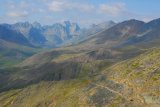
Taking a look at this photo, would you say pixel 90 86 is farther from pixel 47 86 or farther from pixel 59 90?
pixel 47 86

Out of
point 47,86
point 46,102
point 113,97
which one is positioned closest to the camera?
point 113,97

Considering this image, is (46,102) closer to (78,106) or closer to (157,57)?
(78,106)

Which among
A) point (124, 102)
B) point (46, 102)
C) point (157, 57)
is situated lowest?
point (46, 102)

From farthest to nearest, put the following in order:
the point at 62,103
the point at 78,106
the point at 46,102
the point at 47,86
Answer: the point at 47,86
the point at 46,102
the point at 62,103
the point at 78,106

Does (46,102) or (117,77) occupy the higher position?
(117,77)

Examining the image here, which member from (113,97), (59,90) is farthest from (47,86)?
(113,97)

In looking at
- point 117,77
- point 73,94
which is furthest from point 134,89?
point 73,94

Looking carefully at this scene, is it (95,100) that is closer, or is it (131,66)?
(95,100)
